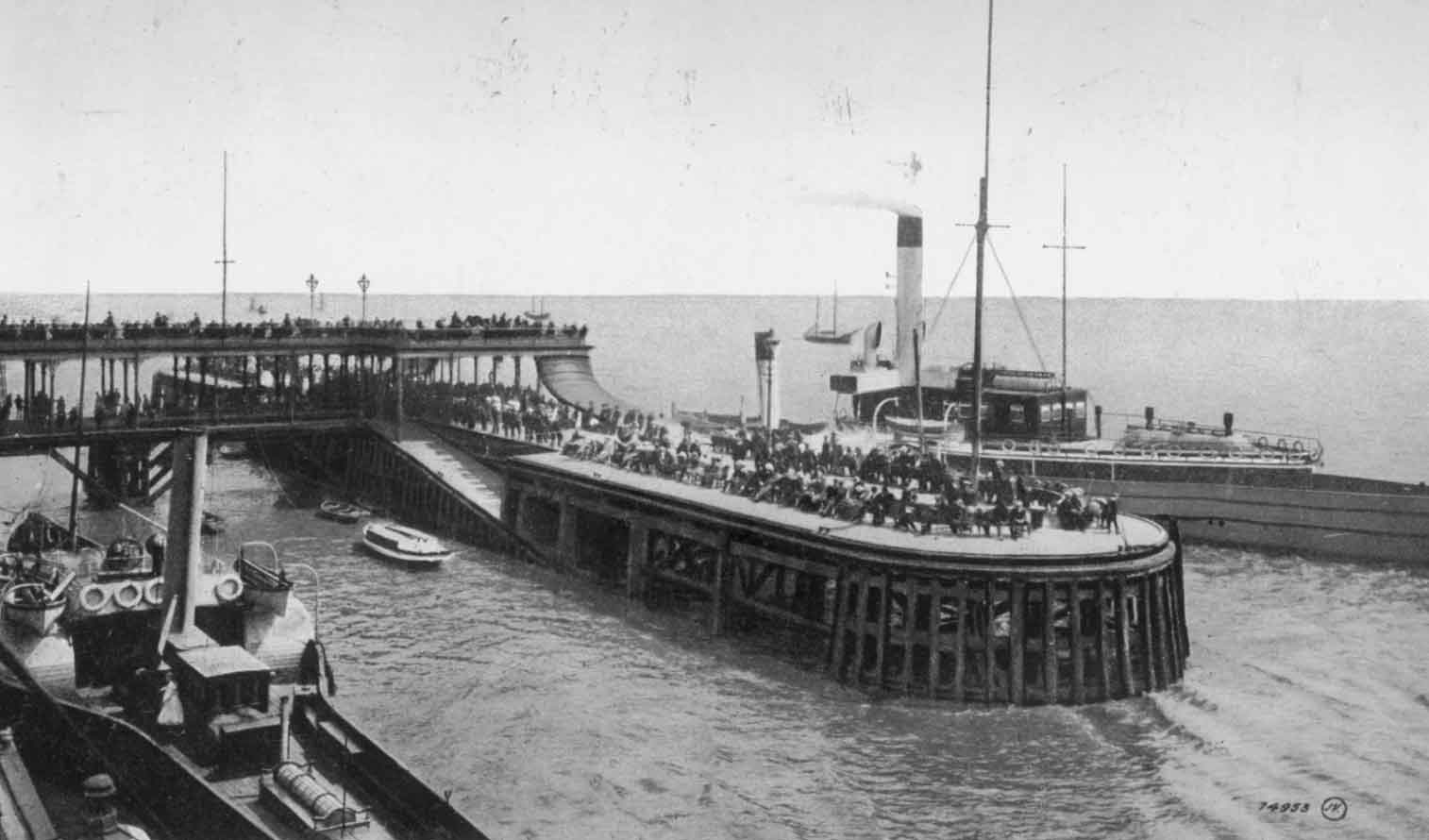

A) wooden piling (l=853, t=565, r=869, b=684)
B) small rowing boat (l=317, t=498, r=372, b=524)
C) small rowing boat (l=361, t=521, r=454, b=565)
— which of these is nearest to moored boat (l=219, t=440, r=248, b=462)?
small rowing boat (l=317, t=498, r=372, b=524)

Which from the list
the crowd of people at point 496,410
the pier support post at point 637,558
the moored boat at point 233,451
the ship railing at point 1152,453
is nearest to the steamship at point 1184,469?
the ship railing at point 1152,453

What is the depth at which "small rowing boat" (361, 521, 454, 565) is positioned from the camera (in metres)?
43.5

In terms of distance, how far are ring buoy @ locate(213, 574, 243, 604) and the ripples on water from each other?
457cm

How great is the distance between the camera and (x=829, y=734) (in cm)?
2777

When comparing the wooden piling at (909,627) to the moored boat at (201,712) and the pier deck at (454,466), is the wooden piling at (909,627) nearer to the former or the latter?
the moored boat at (201,712)

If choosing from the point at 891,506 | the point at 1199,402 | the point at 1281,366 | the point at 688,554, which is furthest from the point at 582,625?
the point at 1281,366

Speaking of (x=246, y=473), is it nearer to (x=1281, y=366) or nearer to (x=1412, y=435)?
(x=1412, y=435)

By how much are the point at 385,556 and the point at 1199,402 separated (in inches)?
4205

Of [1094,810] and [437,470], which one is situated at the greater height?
[437,470]

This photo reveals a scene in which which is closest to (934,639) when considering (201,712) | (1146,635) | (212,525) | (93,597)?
(1146,635)

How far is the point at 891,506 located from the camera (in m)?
32.9

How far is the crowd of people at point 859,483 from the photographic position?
104 feet

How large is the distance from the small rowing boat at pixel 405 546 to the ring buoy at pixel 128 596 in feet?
61.3

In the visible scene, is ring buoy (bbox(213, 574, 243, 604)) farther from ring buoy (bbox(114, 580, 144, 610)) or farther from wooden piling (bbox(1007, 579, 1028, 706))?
wooden piling (bbox(1007, 579, 1028, 706))
